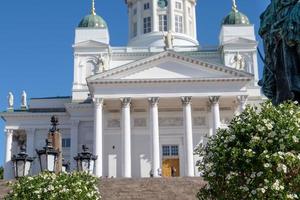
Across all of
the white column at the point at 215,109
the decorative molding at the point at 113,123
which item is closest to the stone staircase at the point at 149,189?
the white column at the point at 215,109

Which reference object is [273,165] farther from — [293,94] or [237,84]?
[237,84]

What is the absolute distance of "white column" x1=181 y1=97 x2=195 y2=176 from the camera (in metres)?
43.9

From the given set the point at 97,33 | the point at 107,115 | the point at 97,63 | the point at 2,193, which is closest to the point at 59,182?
the point at 2,193

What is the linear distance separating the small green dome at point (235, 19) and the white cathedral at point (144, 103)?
0.10 metres

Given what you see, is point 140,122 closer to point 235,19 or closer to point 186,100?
point 186,100

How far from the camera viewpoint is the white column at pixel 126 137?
43.9 meters

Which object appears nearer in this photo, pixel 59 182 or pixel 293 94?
pixel 293 94

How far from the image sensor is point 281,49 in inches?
324

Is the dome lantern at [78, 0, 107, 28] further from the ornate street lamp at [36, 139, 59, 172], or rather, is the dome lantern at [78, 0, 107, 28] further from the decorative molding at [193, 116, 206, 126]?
the ornate street lamp at [36, 139, 59, 172]

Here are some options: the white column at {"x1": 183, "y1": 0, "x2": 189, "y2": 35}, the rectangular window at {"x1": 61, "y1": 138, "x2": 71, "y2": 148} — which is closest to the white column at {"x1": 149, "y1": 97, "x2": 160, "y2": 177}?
the rectangular window at {"x1": 61, "y1": 138, "x2": 71, "y2": 148}

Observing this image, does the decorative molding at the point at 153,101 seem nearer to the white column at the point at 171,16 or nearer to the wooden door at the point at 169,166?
the wooden door at the point at 169,166

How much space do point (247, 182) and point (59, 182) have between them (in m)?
5.23

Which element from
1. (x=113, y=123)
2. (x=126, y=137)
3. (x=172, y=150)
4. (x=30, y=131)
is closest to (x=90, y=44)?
(x=113, y=123)

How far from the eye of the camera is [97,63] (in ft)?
171
